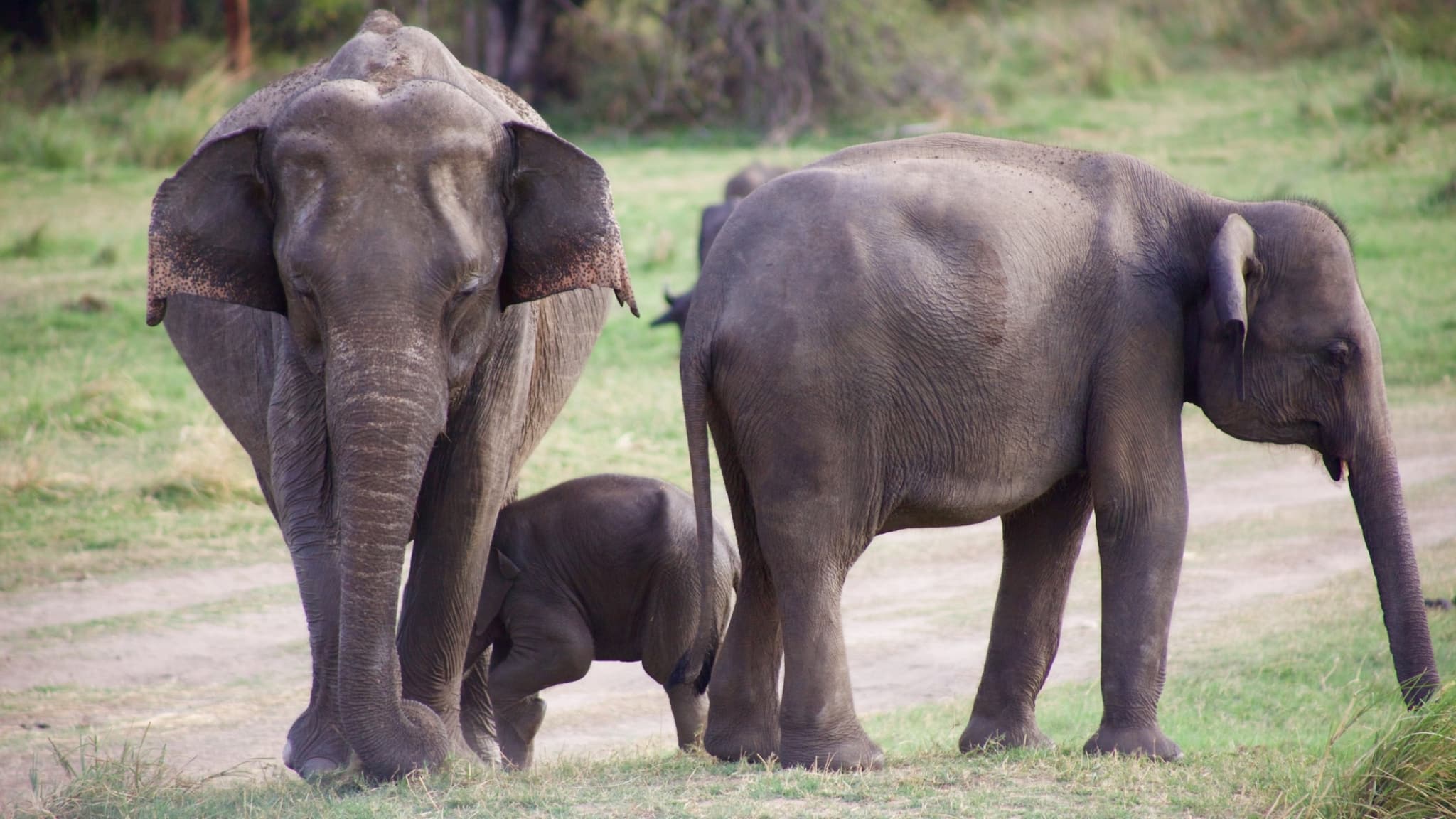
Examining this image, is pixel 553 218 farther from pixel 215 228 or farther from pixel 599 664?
pixel 599 664

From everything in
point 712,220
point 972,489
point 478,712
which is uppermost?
point 972,489

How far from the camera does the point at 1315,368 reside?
5.38 meters

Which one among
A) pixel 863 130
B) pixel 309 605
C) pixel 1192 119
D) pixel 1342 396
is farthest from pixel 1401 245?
pixel 309 605

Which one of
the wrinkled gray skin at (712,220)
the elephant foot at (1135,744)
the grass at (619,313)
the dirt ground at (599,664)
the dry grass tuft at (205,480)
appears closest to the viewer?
the elephant foot at (1135,744)

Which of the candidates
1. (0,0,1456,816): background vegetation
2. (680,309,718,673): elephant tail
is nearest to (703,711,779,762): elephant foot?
(0,0,1456,816): background vegetation

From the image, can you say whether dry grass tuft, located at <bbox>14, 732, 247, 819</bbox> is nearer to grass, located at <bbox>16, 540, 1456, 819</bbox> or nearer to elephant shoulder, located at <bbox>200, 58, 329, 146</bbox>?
grass, located at <bbox>16, 540, 1456, 819</bbox>

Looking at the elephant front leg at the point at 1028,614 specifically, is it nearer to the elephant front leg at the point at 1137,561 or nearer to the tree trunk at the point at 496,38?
the elephant front leg at the point at 1137,561

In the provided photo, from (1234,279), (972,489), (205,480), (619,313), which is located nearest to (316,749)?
(972,489)

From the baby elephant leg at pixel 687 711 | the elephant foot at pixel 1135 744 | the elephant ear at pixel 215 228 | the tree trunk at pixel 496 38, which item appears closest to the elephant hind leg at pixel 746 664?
the baby elephant leg at pixel 687 711

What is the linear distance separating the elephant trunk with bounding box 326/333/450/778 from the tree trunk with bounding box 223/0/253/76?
69.2ft

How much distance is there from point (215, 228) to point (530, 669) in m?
2.23

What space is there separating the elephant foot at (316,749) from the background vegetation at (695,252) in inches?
3.9

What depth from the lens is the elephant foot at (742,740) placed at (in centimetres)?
530

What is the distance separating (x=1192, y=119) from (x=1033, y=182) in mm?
17119
